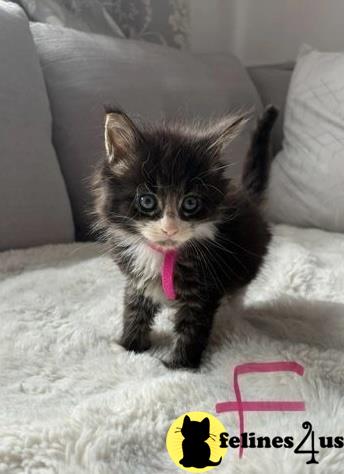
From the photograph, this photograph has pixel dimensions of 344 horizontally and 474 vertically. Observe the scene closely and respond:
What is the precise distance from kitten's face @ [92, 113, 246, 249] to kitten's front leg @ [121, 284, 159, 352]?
145 millimetres

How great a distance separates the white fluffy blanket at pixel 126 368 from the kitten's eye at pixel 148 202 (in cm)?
27

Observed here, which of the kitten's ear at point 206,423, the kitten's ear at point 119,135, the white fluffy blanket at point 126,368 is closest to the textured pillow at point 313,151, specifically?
the white fluffy blanket at point 126,368

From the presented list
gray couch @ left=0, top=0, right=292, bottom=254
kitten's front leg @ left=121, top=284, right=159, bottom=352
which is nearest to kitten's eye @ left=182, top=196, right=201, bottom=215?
kitten's front leg @ left=121, top=284, right=159, bottom=352

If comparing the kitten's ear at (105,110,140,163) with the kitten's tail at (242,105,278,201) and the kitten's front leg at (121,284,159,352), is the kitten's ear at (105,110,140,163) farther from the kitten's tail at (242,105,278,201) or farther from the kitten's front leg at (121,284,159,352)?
the kitten's tail at (242,105,278,201)

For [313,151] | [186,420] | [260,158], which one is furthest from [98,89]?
[186,420]

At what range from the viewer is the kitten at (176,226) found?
0.80 meters

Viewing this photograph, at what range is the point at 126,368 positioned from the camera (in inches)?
33.4

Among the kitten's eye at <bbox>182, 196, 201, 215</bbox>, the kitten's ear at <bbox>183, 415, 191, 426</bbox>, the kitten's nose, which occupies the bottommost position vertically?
the kitten's ear at <bbox>183, 415, 191, 426</bbox>

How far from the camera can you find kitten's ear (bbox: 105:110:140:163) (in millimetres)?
807

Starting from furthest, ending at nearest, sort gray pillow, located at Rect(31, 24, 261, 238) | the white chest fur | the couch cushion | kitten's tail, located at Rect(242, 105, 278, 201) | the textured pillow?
the couch cushion, the textured pillow, gray pillow, located at Rect(31, 24, 261, 238), kitten's tail, located at Rect(242, 105, 278, 201), the white chest fur

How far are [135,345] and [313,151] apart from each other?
3.19ft

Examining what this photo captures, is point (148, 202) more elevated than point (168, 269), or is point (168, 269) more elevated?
point (148, 202)

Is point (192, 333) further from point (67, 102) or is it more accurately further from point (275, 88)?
point (275, 88)

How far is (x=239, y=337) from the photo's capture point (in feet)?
3.00
